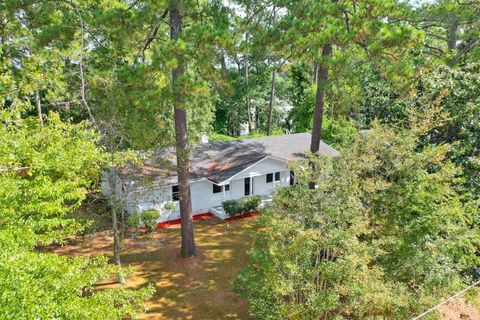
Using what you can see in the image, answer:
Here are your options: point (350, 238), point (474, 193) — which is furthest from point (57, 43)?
point (474, 193)

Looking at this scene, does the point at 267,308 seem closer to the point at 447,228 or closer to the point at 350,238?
the point at 350,238

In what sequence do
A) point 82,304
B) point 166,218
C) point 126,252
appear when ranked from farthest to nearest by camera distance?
point 166,218 < point 126,252 < point 82,304

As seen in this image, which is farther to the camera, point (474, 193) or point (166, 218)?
point (166, 218)

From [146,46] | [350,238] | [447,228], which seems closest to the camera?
[350,238]

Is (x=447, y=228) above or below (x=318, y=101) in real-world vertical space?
below

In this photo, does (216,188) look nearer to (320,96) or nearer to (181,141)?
(181,141)

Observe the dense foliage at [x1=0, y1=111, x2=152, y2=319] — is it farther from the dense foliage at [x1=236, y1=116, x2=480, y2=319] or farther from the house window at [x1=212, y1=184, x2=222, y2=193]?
the house window at [x1=212, y1=184, x2=222, y2=193]

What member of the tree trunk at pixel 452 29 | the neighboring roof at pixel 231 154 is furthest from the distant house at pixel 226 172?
the tree trunk at pixel 452 29

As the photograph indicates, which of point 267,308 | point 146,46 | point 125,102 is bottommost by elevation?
point 267,308

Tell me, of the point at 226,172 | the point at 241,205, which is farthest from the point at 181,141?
the point at 241,205
